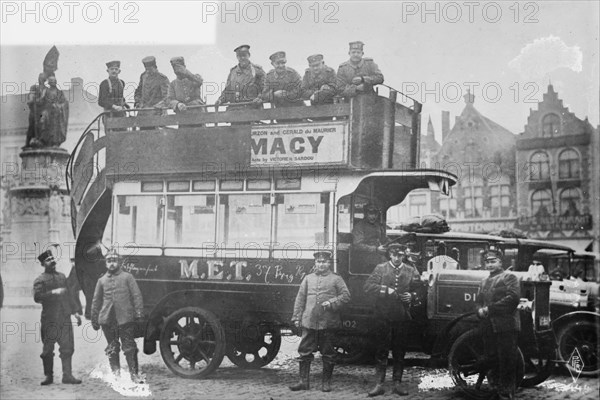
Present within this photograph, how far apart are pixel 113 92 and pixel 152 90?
0.47 meters

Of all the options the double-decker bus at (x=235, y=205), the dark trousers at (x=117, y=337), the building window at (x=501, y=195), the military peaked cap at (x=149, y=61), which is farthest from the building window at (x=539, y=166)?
the dark trousers at (x=117, y=337)

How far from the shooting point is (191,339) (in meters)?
7.34

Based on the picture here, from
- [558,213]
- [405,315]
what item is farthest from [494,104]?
[405,315]

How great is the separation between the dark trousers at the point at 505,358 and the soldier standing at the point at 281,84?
3343 millimetres

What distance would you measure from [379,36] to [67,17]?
3763 mm

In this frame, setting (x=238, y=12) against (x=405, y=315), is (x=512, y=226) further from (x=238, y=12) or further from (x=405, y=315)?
(x=238, y=12)

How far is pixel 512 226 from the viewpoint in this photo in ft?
26.7

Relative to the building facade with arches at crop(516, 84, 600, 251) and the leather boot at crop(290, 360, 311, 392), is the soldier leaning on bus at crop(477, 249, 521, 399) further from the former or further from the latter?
the leather boot at crop(290, 360, 311, 392)

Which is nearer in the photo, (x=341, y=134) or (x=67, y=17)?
(x=341, y=134)

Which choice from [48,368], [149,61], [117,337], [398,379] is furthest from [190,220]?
[398,379]

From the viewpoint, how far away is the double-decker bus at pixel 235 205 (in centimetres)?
718

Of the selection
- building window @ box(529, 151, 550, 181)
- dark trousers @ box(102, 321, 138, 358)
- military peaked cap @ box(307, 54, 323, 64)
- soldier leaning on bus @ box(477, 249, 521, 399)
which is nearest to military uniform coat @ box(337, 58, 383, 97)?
military peaked cap @ box(307, 54, 323, 64)

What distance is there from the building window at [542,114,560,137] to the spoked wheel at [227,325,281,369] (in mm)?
3736

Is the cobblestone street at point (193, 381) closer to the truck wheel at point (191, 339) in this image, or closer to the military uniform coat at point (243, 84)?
the truck wheel at point (191, 339)
